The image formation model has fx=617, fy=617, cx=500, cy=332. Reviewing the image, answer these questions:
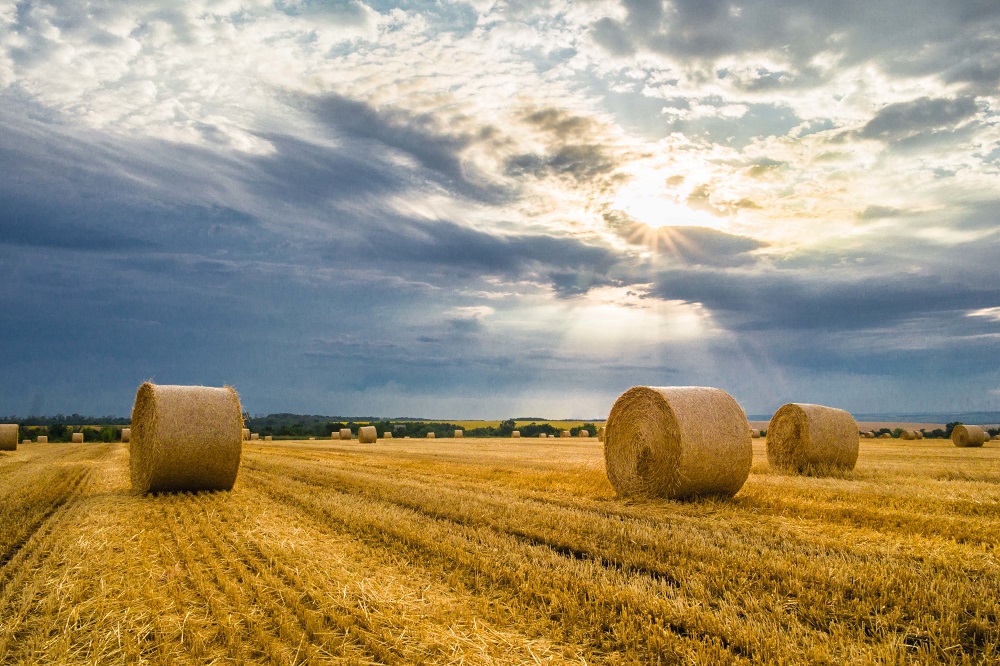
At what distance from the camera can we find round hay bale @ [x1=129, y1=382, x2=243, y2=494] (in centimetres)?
1040

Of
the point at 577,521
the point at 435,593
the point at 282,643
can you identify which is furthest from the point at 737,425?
the point at 282,643

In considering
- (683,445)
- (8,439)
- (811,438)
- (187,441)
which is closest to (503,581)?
(683,445)

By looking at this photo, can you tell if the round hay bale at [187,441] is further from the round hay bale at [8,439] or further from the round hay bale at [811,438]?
the round hay bale at [8,439]

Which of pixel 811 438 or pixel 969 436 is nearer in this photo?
pixel 811 438

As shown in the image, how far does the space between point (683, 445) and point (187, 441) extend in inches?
322

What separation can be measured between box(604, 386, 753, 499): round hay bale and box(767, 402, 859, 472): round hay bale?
463 centimetres

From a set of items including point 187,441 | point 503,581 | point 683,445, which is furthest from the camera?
point 187,441

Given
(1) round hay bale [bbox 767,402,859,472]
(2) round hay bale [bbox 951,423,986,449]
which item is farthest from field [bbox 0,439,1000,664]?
(2) round hay bale [bbox 951,423,986,449]

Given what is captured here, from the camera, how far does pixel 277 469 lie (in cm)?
1430

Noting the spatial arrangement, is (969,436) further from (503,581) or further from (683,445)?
(503,581)

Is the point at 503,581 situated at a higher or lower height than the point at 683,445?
lower

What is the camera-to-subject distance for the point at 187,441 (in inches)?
415

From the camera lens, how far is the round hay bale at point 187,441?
1040 centimetres

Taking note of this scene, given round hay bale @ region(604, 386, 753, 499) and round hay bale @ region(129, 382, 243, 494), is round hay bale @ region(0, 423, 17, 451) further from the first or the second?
round hay bale @ region(604, 386, 753, 499)
